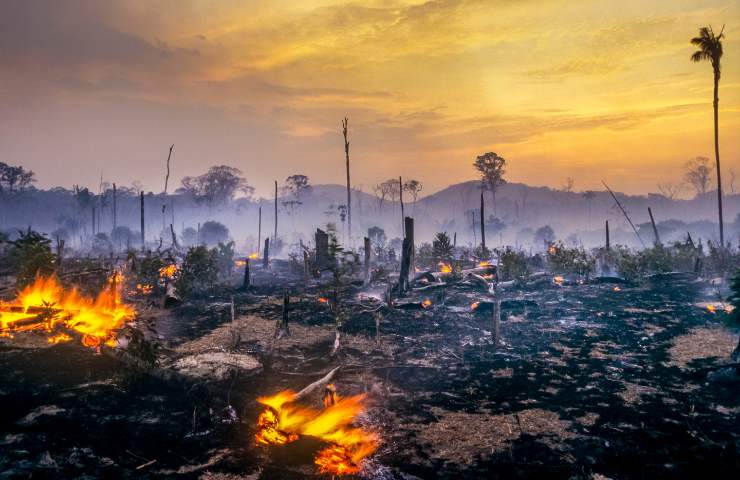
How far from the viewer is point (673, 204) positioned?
138750 millimetres

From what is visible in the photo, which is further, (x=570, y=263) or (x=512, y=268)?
(x=570, y=263)

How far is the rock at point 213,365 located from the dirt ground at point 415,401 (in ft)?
0.15

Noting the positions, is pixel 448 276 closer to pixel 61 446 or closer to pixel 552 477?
pixel 552 477

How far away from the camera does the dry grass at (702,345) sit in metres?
9.77

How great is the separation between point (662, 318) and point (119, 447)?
16069 millimetres

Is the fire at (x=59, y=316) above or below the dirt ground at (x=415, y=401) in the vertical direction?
above

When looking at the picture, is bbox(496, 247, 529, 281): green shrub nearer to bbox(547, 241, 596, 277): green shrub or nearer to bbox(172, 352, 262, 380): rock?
bbox(547, 241, 596, 277): green shrub

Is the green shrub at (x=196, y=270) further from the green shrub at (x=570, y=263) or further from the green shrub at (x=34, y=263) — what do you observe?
the green shrub at (x=570, y=263)

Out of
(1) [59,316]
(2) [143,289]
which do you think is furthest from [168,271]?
(1) [59,316]

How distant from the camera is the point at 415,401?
7594 millimetres

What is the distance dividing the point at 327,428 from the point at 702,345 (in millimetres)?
10605

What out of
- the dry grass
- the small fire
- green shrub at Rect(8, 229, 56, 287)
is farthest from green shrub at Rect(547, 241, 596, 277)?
green shrub at Rect(8, 229, 56, 287)

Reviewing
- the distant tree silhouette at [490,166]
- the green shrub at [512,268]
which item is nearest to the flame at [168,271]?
the green shrub at [512,268]

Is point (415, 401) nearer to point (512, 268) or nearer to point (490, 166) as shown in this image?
point (512, 268)
